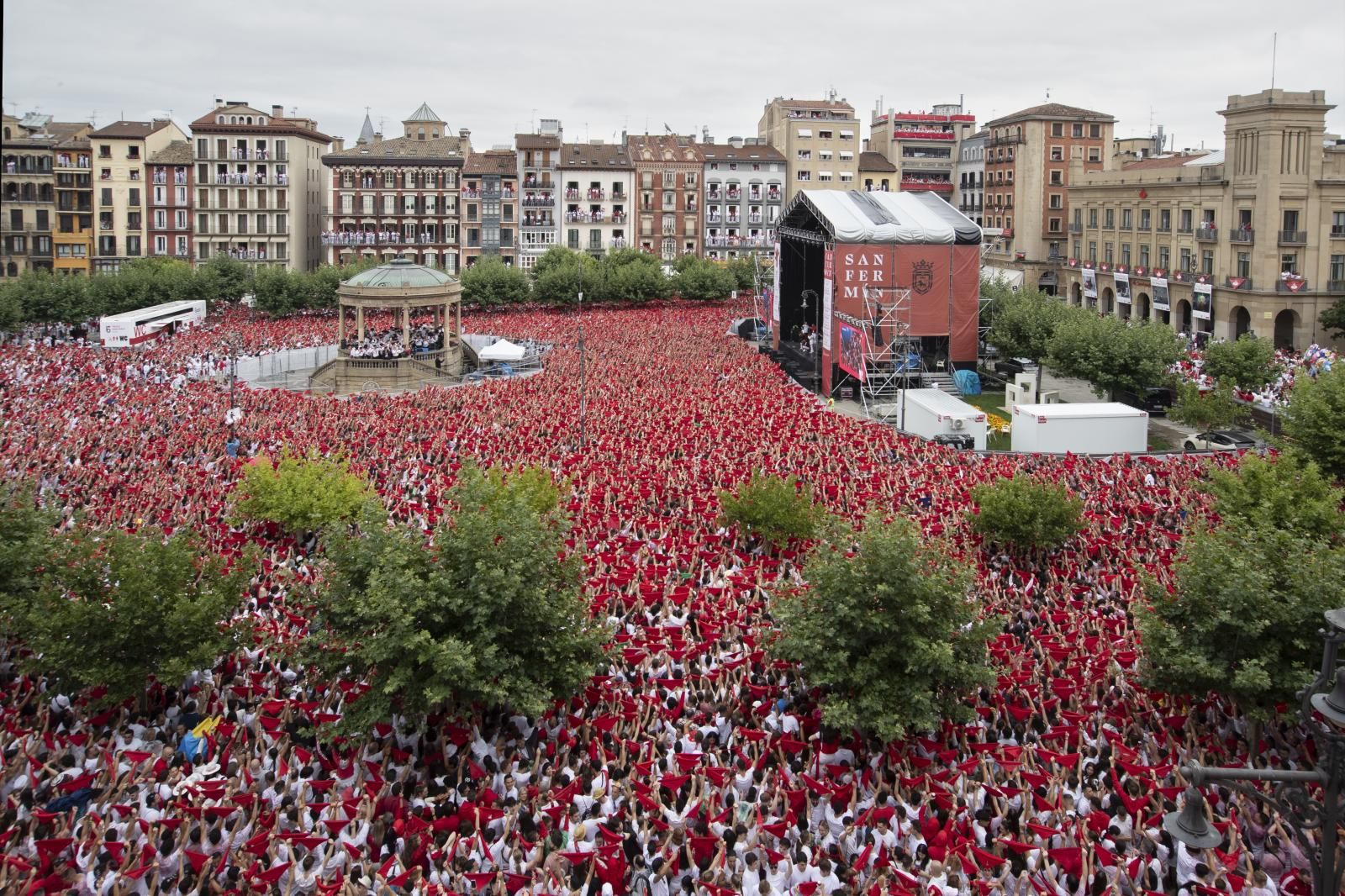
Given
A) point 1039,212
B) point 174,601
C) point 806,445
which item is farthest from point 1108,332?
point 1039,212

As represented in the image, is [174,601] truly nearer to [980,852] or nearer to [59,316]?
[980,852]

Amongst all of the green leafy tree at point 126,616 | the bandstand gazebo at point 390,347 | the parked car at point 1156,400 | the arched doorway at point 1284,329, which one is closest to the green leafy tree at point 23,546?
the green leafy tree at point 126,616

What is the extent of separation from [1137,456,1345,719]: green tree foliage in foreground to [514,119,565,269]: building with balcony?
7780 centimetres

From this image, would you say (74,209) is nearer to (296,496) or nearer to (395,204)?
(395,204)

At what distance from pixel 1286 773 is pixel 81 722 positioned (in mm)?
14719

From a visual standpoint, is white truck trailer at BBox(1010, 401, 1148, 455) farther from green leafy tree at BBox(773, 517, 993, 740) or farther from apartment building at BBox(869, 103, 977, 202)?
apartment building at BBox(869, 103, 977, 202)

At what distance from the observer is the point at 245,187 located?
86.8 metres

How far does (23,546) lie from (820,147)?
279 feet

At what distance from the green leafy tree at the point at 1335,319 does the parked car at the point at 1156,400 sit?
16.5 meters

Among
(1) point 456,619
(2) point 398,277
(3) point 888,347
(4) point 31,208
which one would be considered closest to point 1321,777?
(1) point 456,619

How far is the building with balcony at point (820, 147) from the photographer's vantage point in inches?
3794

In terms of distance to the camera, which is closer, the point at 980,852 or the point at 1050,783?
the point at 980,852

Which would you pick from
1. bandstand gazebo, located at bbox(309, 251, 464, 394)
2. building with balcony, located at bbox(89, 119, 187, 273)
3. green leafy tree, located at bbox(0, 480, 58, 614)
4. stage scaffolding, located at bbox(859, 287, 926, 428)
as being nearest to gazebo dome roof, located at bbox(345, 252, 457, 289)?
bandstand gazebo, located at bbox(309, 251, 464, 394)

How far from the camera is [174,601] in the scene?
56.4 feet
